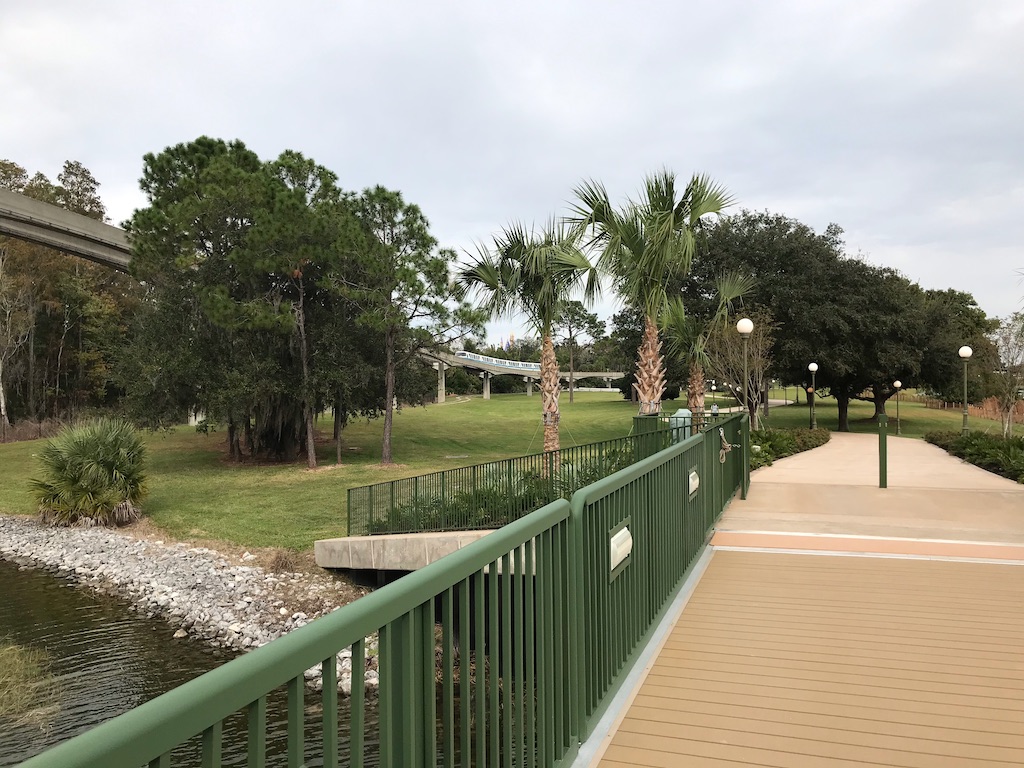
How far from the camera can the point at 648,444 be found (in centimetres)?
916

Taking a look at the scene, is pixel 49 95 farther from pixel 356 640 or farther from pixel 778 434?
pixel 356 640

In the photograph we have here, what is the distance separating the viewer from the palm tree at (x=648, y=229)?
13203 mm

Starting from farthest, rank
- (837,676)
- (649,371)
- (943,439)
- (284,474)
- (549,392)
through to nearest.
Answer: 1. (284,474)
2. (943,439)
3. (549,392)
4. (649,371)
5. (837,676)

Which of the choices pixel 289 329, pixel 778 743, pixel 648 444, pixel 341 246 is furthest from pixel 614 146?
pixel 778 743

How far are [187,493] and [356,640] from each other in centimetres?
2276

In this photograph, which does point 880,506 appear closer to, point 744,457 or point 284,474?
point 744,457

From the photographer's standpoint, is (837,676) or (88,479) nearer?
(837,676)

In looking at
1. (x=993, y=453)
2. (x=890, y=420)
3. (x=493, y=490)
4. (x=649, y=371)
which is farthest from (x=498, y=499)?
(x=890, y=420)

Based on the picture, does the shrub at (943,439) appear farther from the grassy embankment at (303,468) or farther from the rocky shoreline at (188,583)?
the rocky shoreline at (188,583)

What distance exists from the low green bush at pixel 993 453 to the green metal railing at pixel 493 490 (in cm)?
846

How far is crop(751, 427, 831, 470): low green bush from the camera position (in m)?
17.9

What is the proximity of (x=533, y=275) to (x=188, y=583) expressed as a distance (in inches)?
370

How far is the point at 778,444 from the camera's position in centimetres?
2098

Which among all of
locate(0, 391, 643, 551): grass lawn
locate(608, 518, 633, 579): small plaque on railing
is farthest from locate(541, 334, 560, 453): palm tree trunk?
locate(608, 518, 633, 579): small plaque on railing
